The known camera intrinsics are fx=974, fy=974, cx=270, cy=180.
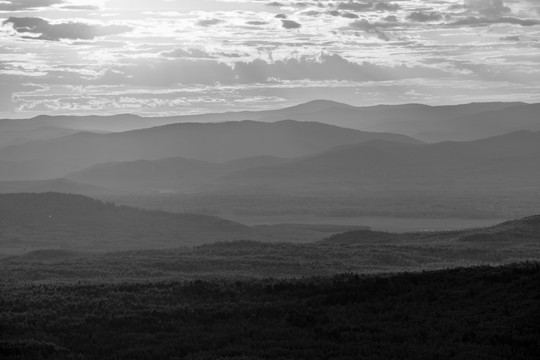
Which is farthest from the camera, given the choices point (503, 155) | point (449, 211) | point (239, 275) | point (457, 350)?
point (503, 155)

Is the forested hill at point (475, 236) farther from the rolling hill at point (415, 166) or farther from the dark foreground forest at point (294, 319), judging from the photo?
the rolling hill at point (415, 166)

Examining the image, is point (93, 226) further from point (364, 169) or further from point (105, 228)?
point (364, 169)

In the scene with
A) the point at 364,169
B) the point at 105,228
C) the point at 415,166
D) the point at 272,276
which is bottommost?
the point at 415,166

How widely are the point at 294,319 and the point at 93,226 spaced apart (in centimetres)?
6271

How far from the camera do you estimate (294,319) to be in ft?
67.9

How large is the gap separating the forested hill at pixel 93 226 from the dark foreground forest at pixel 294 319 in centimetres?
4580

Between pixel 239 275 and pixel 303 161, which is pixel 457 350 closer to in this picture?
pixel 239 275

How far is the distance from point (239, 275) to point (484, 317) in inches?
750

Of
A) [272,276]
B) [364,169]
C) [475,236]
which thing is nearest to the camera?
[272,276]

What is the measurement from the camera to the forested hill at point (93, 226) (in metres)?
73.3

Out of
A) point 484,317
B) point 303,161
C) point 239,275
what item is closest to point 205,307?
point 484,317

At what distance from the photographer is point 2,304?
76.3 ft

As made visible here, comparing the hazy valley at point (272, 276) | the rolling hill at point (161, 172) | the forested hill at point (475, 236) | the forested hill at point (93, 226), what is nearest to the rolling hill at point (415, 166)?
the rolling hill at point (161, 172)

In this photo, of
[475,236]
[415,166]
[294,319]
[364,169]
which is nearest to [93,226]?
[475,236]
